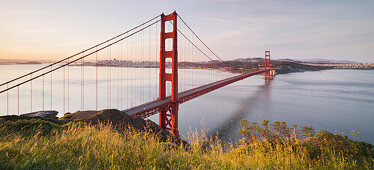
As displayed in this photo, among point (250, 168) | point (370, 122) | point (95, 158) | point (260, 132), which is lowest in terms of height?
point (370, 122)

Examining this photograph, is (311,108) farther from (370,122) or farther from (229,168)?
(229,168)

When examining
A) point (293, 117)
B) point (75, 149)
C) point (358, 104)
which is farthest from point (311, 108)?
point (75, 149)

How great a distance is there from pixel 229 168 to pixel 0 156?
301 centimetres

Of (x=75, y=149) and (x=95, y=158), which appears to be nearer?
(x=95, y=158)

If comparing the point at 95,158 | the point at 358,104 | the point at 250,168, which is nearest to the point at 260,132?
the point at 250,168

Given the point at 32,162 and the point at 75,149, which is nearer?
the point at 32,162

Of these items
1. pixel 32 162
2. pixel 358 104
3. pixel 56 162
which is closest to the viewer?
pixel 32 162

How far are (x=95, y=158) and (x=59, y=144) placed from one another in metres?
0.86

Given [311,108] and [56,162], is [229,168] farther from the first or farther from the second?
[311,108]

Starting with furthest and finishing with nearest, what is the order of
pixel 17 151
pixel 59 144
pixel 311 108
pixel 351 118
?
pixel 311 108 < pixel 351 118 < pixel 59 144 < pixel 17 151

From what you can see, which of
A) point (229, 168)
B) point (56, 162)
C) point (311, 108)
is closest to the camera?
point (56, 162)

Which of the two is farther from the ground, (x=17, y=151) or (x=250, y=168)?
(x=17, y=151)

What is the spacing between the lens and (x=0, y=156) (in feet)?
7.36

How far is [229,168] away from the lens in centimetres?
262
